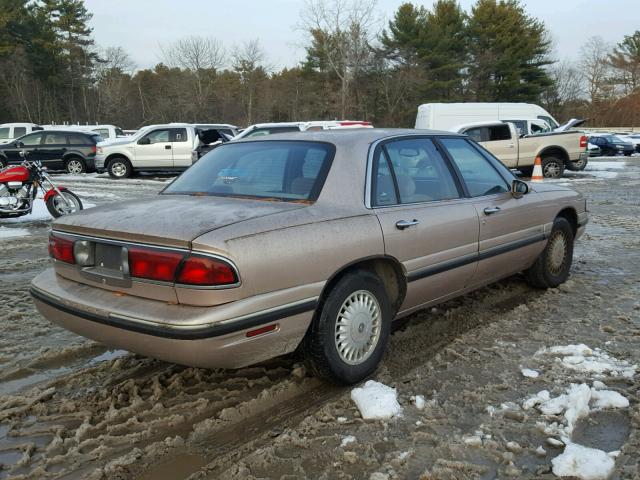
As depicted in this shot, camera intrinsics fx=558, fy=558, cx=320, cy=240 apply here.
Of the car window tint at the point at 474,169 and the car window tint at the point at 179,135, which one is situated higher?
the car window tint at the point at 179,135

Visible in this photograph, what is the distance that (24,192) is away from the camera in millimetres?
9008

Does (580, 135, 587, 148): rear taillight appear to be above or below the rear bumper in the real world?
above

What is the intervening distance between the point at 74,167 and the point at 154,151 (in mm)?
3748

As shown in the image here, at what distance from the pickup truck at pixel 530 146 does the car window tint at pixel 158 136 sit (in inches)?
363

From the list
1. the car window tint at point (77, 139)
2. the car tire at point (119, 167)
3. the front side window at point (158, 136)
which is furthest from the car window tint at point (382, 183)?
the car window tint at point (77, 139)

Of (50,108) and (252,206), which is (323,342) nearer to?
(252,206)

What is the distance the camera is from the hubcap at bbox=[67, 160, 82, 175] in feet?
65.5

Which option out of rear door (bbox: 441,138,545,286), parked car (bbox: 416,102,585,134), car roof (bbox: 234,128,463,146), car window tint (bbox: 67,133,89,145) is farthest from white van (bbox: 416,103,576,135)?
car roof (bbox: 234,128,463,146)

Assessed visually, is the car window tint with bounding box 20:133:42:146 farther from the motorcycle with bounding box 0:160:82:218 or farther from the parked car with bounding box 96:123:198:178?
the motorcycle with bounding box 0:160:82:218

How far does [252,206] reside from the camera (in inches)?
121

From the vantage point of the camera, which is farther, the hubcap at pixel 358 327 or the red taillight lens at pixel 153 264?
the hubcap at pixel 358 327

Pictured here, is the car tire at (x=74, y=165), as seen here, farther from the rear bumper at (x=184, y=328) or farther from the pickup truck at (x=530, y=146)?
the rear bumper at (x=184, y=328)

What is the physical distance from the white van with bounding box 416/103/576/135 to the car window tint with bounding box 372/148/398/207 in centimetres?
2025

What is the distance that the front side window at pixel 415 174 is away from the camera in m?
3.50
